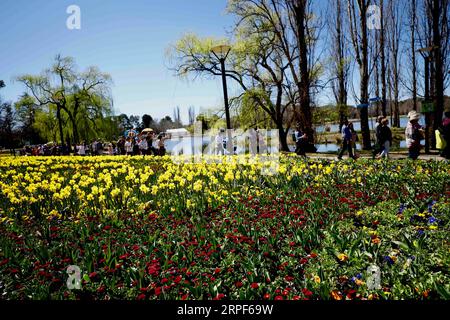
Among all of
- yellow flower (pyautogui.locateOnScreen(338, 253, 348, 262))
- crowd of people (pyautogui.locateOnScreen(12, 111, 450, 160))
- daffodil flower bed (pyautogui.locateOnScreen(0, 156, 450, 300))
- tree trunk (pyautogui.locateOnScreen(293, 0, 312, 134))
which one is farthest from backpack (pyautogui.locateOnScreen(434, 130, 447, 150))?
tree trunk (pyautogui.locateOnScreen(293, 0, 312, 134))

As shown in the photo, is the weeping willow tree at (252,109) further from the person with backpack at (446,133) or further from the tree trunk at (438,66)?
the person with backpack at (446,133)

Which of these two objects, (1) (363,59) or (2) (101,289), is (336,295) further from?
→ (1) (363,59)

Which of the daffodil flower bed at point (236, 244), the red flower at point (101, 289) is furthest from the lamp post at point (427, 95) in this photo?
the red flower at point (101, 289)

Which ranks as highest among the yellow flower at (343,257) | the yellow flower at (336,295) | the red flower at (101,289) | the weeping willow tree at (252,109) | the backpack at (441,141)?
the weeping willow tree at (252,109)

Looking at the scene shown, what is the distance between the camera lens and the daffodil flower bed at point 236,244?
2605mm

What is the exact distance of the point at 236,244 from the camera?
3.38 meters

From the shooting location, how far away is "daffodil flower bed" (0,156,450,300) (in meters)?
2.61

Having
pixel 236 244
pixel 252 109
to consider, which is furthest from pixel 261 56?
pixel 236 244

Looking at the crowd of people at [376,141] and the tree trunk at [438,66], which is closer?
the crowd of people at [376,141]

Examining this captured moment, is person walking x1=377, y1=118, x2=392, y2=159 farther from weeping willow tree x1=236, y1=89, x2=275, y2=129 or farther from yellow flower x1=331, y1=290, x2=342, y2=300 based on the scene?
weeping willow tree x1=236, y1=89, x2=275, y2=129

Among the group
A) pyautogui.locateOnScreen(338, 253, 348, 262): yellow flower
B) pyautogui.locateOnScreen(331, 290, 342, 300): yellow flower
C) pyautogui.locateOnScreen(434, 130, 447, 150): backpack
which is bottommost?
pyautogui.locateOnScreen(331, 290, 342, 300): yellow flower

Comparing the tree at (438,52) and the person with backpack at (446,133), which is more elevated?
the tree at (438,52)
